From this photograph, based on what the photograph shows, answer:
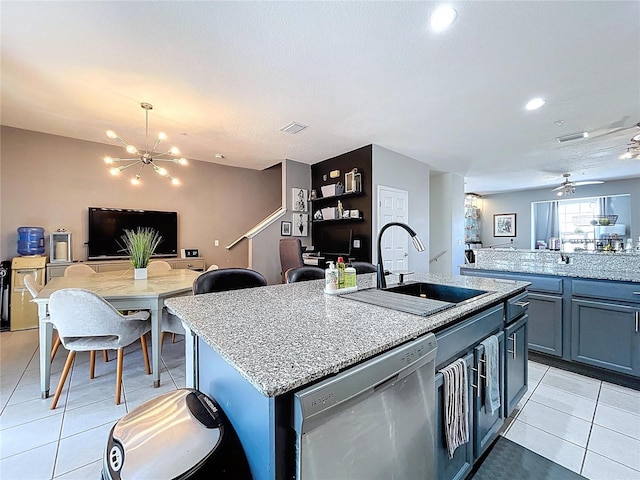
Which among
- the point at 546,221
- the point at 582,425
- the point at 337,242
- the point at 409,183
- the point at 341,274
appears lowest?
the point at 582,425

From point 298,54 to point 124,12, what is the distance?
1177 mm

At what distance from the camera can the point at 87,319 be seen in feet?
6.32

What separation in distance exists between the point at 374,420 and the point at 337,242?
4.37 m

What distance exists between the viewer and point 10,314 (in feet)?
12.0

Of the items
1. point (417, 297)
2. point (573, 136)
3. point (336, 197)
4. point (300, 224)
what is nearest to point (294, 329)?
point (417, 297)

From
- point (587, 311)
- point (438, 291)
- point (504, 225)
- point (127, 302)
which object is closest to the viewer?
point (438, 291)

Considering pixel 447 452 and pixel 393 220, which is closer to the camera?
pixel 447 452

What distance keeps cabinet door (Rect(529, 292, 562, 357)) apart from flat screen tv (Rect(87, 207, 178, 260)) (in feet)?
17.4

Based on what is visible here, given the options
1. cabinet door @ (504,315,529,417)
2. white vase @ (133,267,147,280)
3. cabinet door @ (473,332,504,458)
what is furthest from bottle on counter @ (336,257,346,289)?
white vase @ (133,267,147,280)

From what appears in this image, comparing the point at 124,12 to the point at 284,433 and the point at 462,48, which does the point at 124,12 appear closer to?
the point at 462,48

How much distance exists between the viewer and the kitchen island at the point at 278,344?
0.66 metres

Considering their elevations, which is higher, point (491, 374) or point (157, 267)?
point (157, 267)

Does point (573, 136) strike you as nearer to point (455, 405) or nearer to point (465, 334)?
point (465, 334)

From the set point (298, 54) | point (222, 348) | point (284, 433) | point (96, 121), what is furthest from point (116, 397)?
point (96, 121)
